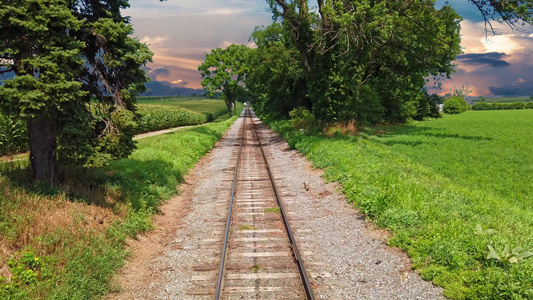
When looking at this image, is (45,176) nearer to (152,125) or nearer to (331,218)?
(331,218)

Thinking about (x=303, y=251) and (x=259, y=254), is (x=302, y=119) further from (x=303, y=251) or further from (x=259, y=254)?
(x=259, y=254)

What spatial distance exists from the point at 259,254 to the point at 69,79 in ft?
17.2

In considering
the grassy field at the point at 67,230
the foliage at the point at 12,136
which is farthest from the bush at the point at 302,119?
the grassy field at the point at 67,230

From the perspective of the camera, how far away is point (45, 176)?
7.86m

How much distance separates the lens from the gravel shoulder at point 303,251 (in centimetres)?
576

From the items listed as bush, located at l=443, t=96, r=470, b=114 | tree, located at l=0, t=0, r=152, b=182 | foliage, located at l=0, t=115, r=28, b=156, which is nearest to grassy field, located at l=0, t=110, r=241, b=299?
tree, located at l=0, t=0, r=152, b=182

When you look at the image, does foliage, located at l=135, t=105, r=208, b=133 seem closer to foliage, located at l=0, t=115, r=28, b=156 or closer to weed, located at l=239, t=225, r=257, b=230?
foliage, located at l=0, t=115, r=28, b=156

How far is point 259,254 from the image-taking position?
6980mm

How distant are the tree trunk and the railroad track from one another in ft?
14.4

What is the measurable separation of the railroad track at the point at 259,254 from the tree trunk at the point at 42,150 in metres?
4.38

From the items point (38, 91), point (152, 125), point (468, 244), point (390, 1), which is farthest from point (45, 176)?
point (152, 125)

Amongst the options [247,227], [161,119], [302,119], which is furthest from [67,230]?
[161,119]

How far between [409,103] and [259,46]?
21458 mm

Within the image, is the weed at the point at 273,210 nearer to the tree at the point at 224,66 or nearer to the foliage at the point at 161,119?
the foliage at the point at 161,119
